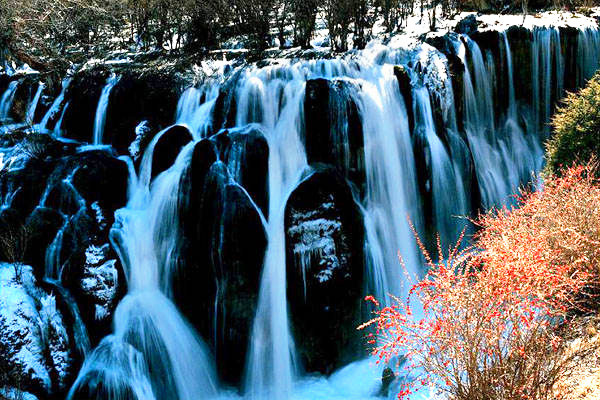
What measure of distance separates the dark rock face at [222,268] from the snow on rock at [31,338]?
2760mm

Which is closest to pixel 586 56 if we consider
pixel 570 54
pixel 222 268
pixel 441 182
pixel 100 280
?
pixel 570 54

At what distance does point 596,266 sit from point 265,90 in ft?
34.0

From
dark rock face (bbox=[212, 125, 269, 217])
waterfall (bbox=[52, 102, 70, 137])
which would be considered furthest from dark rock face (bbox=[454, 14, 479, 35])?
waterfall (bbox=[52, 102, 70, 137])

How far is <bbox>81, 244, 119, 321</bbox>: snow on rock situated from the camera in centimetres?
1148

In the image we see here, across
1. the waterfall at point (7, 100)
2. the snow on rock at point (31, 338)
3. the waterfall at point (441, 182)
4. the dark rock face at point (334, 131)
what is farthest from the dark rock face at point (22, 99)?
the waterfall at point (441, 182)

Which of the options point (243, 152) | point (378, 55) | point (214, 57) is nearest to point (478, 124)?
point (378, 55)

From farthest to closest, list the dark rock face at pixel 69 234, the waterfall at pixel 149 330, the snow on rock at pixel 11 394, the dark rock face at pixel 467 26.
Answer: the dark rock face at pixel 467 26, the dark rock face at pixel 69 234, the waterfall at pixel 149 330, the snow on rock at pixel 11 394

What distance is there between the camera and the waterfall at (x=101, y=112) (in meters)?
16.1

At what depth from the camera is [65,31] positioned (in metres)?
22.8

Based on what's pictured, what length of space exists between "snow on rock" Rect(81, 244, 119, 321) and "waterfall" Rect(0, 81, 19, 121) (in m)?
10.1

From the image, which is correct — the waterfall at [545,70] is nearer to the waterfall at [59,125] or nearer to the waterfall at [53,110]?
the waterfall at [59,125]

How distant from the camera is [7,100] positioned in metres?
19.2

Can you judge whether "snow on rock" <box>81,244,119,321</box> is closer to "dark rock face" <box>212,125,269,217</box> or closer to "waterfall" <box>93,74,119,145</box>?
"dark rock face" <box>212,125,269,217</box>

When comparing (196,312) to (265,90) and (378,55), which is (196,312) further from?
(378,55)
